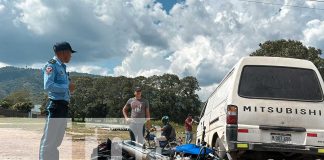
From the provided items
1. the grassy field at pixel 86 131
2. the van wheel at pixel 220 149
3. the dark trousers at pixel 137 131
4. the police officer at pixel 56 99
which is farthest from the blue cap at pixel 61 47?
the grassy field at pixel 86 131

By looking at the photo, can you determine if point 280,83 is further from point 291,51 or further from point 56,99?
point 291,51

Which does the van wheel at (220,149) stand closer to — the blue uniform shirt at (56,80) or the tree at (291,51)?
the blue uniform shirt at (56,80)

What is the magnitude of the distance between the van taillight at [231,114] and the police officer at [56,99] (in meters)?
2.90

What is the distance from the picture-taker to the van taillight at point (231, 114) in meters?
7.82

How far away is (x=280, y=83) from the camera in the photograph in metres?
8.21

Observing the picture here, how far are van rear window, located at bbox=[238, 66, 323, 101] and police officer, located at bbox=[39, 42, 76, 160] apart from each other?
328cm

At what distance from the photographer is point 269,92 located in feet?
26.6

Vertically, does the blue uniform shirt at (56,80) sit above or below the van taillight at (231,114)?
above

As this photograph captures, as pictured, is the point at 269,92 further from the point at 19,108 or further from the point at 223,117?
the point at 19,108

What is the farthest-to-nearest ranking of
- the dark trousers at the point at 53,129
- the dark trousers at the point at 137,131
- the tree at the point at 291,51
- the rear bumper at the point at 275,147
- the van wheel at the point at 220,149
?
the tree at the point at 291,51 < the dark trousers at the point at 137,131 < the rear bumper at the point at 275,147 < the van wheel at the point at 220,149 < the dark trousers at the point at 53,129

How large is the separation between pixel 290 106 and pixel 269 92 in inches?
16.7

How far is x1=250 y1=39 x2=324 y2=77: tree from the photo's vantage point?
160 feet

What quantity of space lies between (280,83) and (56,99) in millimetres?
4009

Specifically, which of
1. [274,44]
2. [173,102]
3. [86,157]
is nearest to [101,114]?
[173,102]
